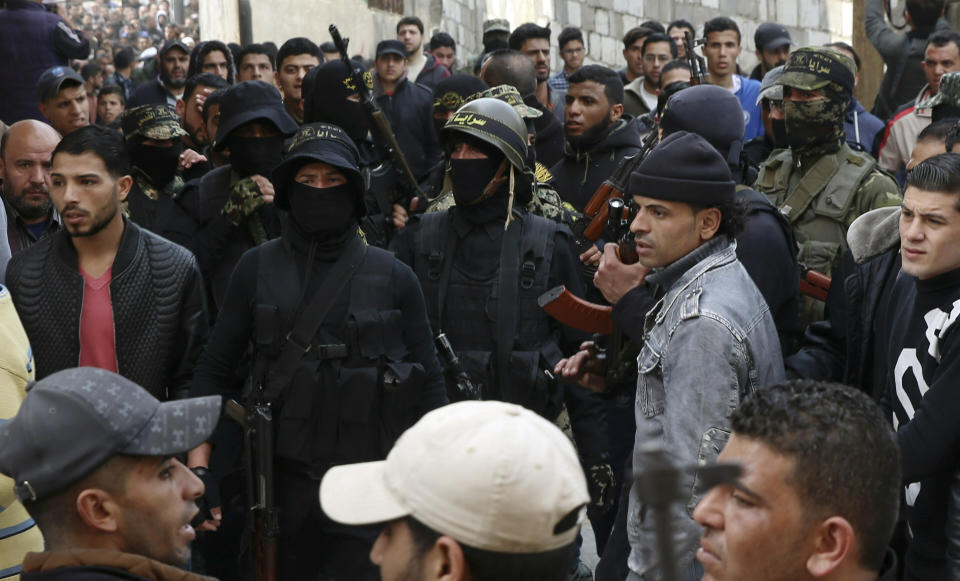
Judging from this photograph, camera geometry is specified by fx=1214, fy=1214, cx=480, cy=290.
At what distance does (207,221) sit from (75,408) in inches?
134

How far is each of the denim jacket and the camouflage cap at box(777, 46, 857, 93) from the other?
7.85ft

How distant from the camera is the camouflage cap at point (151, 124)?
6430mm

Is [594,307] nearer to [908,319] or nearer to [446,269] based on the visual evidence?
[446,269]

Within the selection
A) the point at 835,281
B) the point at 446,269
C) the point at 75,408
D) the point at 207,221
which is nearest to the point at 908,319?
the point at 835,281

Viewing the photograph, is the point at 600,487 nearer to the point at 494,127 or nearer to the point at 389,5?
the point at 494,127

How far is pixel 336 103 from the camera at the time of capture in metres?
6.96

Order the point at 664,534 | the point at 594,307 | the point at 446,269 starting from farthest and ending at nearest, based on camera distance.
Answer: the point at 446,269, the point at 594,307, the point at 664,534

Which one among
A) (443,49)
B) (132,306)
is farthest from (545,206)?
(443,49)

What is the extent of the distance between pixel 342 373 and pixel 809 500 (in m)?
2.30

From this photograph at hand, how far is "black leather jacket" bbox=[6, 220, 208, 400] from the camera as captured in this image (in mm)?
4336

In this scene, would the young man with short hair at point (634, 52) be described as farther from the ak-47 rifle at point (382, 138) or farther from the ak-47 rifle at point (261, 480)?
the ak-47 rifle at point (261, 480)

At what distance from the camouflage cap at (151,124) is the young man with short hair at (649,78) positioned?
496 centimetres

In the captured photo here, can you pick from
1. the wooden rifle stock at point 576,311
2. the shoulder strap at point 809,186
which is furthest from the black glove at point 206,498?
the shoulder strap at point 809,186

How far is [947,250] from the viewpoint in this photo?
11.8 ft
